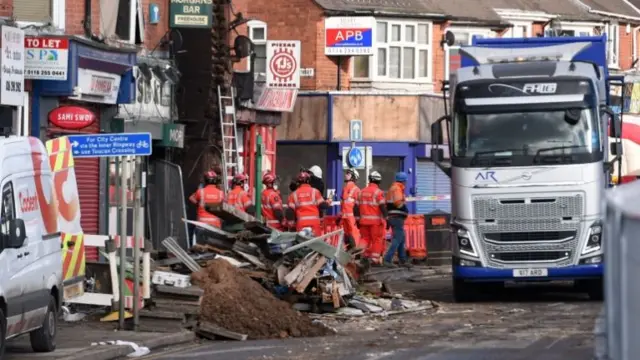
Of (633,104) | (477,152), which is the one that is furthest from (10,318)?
(633,104)

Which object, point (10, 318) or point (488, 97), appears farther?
point (488, 97)

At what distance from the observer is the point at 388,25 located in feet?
144

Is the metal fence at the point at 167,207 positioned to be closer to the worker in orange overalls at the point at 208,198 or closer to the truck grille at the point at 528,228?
the worker in orange overalls at the point at 208,198

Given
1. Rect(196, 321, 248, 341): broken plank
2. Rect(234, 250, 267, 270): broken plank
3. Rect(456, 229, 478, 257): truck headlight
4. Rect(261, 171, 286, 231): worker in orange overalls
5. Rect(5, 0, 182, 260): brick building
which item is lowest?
Rect(196, 321, 248, 341): broken plank

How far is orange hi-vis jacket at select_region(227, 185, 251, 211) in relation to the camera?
1049 inches

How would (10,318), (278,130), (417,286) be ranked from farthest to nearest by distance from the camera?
(278,130)
(417,286)
(10,318)

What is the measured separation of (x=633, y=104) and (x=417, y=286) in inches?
967

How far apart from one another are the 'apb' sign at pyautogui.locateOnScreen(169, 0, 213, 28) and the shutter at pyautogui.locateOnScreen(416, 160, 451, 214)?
16089mm

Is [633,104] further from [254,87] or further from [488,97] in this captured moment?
[488,97]

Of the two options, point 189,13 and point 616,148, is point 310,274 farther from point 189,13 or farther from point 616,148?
point 189,13

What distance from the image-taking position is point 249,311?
18.1 meters

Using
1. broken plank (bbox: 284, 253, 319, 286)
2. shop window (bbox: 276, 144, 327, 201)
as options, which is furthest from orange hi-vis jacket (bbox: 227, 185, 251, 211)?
shop window (bbox: 276, 144, 327, 201)

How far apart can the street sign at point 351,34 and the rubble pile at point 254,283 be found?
18869mm

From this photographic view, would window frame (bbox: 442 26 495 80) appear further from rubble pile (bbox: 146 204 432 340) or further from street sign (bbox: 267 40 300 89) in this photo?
rubble pile (bbox: 146 204 432 340)
